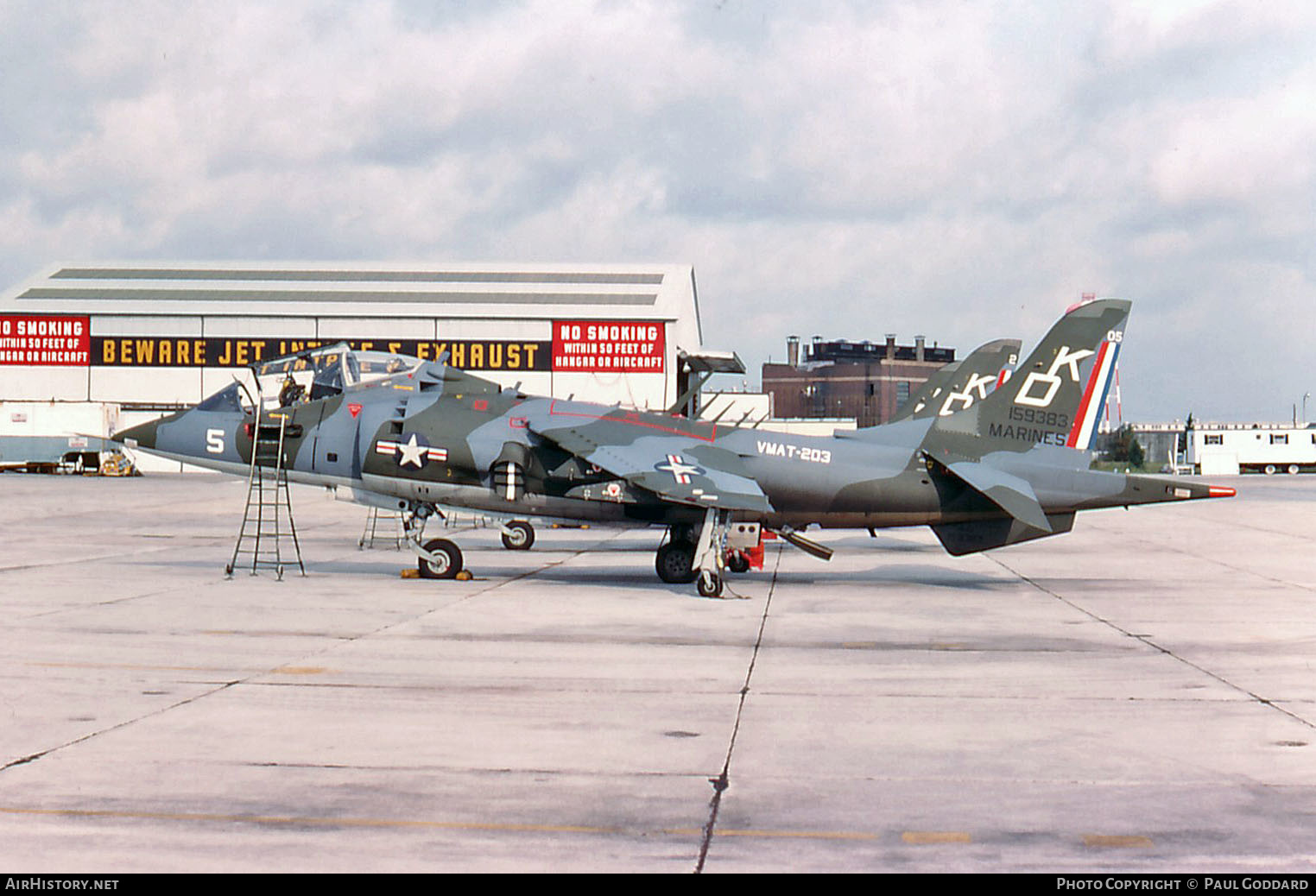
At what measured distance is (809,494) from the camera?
20844 mm

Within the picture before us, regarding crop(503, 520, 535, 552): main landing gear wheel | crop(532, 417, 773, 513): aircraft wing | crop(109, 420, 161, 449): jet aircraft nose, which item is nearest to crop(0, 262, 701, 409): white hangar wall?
crop(503, 520, 535, 552): main landing gear wheel

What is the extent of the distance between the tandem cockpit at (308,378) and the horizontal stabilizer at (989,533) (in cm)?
947

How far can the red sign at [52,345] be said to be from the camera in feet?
267

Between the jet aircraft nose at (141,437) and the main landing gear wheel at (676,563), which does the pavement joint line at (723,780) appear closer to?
the main landing gear wheel at (676,563)

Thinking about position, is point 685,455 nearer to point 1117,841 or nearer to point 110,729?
point 110,729

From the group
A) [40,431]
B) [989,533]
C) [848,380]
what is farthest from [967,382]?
[848,380]

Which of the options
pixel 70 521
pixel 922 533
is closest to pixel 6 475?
pixel 70 521

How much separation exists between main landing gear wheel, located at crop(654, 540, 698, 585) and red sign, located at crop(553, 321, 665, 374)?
2285 inches

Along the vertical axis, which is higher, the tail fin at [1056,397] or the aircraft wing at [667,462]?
the tail fin at [1056,397]

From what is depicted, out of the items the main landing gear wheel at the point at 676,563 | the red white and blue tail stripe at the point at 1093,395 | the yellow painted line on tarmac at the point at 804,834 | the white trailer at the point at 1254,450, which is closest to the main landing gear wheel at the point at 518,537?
the main landing gear wheel at the point at 676,563

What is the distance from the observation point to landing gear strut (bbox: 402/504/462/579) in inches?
832

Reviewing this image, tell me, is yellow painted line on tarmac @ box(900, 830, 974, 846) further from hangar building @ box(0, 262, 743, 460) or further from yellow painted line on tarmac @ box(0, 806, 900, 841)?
hangar building @ box(0, 262, 743, 460)

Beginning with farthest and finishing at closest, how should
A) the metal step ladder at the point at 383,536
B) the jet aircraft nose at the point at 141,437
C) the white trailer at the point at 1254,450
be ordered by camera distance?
the white trailer at the point at 1254,450, the metal step ladder at the point at 383,536, the jet aircraft nose at the point at 141,437

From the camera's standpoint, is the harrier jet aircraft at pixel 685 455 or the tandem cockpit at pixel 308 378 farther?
the tandem cockpit at pixel 308 378
